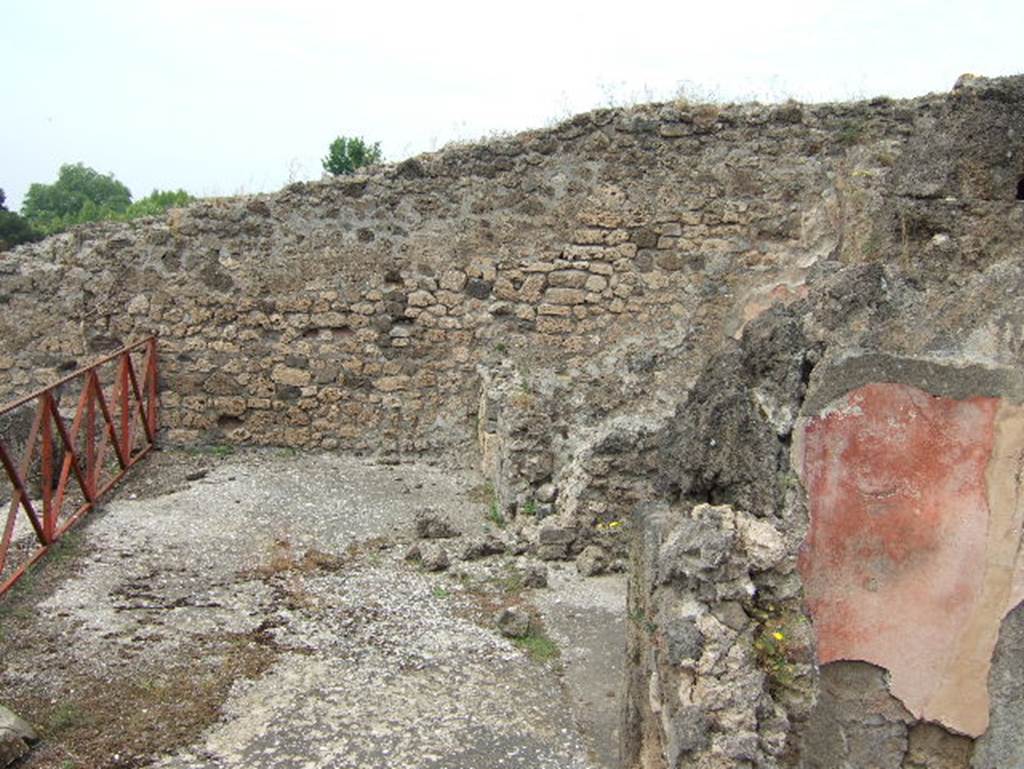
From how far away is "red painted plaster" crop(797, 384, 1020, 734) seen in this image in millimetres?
3193

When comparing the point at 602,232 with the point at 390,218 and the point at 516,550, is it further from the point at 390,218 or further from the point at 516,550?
the point at 516,550

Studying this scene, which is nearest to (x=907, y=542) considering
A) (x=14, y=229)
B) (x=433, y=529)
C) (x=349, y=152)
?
(x=433, y=529)

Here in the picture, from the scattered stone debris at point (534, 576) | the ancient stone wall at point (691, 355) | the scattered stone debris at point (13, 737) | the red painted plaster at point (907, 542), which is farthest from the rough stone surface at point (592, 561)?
the scattered stone debris at point (13, 737)

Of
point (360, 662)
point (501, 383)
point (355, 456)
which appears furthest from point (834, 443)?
point (355, 456)

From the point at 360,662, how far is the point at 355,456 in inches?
134

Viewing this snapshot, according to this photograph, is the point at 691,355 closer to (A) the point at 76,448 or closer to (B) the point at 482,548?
(B) the point at 482,548

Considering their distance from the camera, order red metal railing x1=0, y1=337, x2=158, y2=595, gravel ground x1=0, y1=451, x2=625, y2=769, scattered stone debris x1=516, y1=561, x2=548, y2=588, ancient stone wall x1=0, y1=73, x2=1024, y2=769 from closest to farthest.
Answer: ancient stone wall x1=0, y1=73, x2=1024, y2=769 → gravel ground x1=0, y1=451, x2=625, y2=769 → red metal railing x1=0, y1=337, x2=158, y2=595 → scattered stone debris x1=516, y1=561, x2=548, y2=588

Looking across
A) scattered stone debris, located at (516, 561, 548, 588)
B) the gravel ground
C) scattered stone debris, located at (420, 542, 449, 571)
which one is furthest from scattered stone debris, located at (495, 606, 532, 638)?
scattered stone debris, located at (420, 542, 449, 571)

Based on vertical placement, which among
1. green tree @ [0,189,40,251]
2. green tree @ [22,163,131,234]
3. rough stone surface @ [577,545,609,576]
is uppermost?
green tree @ [22,163,131,234]

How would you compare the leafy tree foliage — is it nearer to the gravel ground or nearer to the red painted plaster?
the gravel ground

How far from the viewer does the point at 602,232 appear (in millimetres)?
7609

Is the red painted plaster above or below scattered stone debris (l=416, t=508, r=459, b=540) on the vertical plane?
above

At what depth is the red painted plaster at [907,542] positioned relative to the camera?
319 centimetres

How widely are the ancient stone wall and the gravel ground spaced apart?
2.37ft
